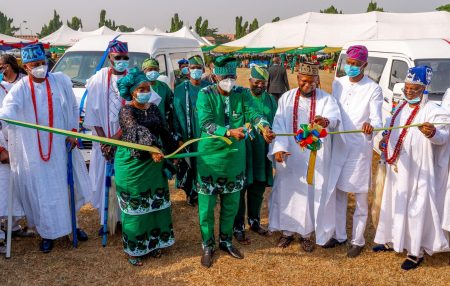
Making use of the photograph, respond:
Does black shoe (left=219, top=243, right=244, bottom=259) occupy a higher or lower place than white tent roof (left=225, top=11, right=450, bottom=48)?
lower

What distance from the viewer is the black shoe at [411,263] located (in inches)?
155

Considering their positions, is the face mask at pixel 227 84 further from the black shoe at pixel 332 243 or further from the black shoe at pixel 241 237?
the black shoe at pixel 332 243

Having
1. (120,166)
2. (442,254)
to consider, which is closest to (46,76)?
(120,166)

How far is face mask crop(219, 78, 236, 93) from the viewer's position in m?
3.70

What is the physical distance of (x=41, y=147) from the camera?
13.1ft

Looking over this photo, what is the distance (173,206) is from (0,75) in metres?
2.64

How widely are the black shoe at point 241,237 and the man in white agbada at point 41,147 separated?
69.1 inches

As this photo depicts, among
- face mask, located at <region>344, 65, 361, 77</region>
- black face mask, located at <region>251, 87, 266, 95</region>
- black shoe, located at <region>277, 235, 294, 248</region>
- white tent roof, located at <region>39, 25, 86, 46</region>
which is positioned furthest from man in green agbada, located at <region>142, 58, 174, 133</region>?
white tent roof, located at <region>39, 25, 86, 46</region>

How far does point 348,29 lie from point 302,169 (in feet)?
60.3

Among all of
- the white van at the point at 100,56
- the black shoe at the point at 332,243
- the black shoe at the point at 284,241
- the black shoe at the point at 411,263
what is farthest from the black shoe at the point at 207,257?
the white van at the point at 100,56

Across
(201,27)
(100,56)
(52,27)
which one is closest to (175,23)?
(201,27)

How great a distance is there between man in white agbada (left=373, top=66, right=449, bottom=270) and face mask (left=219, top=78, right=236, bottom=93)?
5.18 ft

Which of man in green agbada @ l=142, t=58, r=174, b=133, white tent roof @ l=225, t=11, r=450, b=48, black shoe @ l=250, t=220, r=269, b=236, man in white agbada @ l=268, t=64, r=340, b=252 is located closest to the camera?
man in white agbada @ l=268, t=64, r=340, b=252

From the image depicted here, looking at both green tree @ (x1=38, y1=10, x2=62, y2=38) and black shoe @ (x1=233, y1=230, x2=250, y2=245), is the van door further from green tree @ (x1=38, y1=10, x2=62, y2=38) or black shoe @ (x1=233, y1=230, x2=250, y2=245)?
green tree @ (x1=38, y1=10, x2=62, y2=38)
